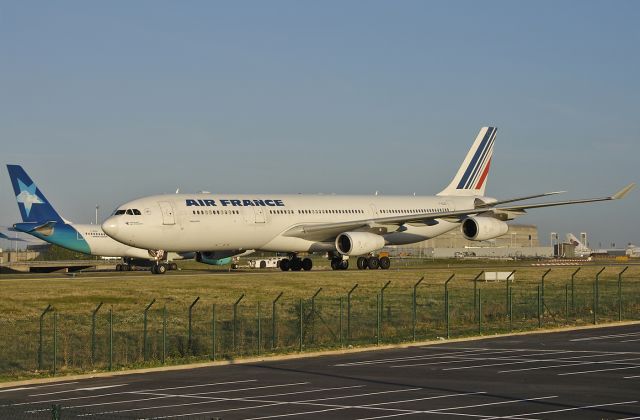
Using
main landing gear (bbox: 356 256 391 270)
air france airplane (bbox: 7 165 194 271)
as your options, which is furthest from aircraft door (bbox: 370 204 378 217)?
air france airplane (bbox: 7 165 194 271)

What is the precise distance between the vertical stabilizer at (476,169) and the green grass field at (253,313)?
526 inches

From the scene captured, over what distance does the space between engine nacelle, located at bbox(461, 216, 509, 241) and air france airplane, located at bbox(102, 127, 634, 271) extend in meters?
0.06

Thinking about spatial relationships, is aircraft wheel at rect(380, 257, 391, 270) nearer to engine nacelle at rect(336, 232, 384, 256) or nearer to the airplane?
engine nacelle at rect(336, 232, 384, 256)

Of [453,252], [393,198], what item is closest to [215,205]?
[393,198]

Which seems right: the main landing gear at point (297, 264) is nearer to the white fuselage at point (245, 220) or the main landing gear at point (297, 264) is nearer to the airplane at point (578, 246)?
the white fuselage at point (245, 220)

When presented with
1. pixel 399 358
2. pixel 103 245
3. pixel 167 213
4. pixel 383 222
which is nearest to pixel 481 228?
pixel 383 222

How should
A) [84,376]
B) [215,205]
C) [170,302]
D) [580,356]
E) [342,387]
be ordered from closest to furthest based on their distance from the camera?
[342,387], [84,376], [580,356], [170,302], [215,205]

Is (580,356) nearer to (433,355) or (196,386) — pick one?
(433,355)

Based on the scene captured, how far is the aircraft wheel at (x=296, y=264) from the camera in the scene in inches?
2702

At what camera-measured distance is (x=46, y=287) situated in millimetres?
55000

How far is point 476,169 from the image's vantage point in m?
80.8

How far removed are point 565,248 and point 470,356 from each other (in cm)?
12516

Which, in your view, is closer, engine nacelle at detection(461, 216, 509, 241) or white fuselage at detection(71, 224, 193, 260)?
engine nacelle at detection(461, 216, 509, 241)

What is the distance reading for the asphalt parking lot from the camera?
808 inches
